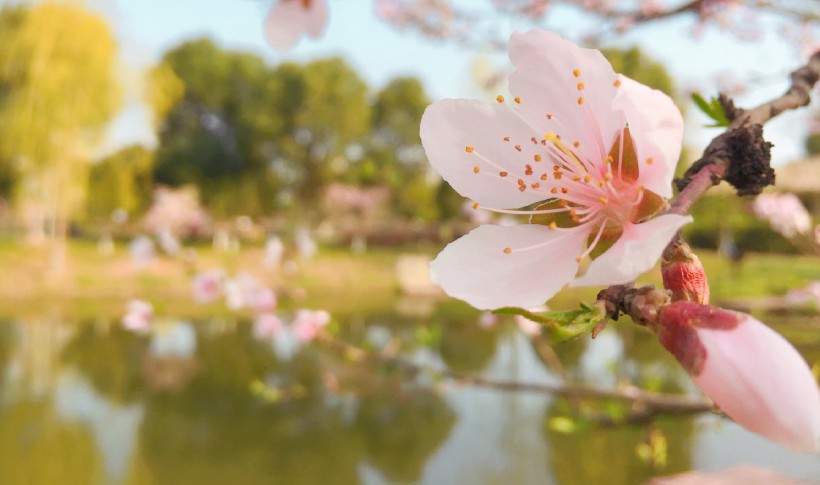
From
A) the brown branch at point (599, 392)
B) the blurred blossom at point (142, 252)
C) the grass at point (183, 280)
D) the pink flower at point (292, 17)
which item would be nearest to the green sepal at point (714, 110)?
the pink flower at point (292, 17)

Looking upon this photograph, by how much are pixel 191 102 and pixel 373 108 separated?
4.11 meters

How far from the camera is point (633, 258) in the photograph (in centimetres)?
19

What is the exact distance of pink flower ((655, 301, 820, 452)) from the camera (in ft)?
0.53

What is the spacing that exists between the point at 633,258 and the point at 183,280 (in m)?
7.01

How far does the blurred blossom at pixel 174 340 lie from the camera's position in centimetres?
388

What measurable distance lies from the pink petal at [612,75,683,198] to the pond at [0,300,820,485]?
1.13 metres

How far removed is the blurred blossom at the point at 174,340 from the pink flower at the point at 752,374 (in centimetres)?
399

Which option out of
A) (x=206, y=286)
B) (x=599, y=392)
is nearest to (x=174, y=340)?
(x=206, y=286)

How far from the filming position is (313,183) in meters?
12.9

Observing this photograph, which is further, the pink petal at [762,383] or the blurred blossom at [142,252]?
the blurred blossom at [142,252]

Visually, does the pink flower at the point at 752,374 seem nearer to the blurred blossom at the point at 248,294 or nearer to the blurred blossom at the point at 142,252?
the blurred blossom at the point at 248,294

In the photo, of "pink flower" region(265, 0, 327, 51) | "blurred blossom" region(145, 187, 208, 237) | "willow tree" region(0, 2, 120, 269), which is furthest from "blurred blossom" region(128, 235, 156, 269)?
"blurred blossom" region(145, 187, 208, 237)

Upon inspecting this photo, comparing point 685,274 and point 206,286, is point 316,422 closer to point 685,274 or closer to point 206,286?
point 206,286

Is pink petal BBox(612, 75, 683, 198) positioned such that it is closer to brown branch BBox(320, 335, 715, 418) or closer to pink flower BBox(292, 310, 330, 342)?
brown branch BBox(320, 335, 715, 418)
